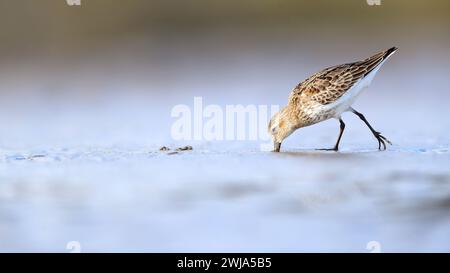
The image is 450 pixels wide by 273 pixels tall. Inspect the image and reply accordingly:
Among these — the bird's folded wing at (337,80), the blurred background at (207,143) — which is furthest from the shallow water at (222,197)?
the bird's folded wing at (337,80)

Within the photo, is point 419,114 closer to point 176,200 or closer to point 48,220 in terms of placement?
point 176,200

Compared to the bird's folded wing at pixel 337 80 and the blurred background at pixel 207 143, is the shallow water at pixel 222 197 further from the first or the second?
the bird's folded wing at pixel 337 80

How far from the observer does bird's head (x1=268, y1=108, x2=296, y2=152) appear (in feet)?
12.6

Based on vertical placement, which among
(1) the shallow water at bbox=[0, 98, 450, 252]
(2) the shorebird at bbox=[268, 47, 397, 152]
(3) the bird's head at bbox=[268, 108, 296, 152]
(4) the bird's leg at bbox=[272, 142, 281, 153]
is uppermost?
(2) the shorebird at bbox=[268, 47, 397, 152]

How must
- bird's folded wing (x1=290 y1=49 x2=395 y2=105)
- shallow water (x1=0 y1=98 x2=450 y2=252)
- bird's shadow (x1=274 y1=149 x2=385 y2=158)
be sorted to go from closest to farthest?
shallow water (x1=0 y1=98 x2=450 y2=252) → bird's shadow (x1=274 y1=149 x2=385 y2=158) → bird's folded wing (x1=290 y1=49 x2=395 y2=105)

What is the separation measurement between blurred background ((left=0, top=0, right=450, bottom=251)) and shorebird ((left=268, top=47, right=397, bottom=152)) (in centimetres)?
18

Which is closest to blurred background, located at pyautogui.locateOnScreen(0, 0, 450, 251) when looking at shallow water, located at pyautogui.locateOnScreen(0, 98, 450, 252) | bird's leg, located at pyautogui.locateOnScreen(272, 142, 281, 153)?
shallow water, located at pyautogui.locateOnScreen(0, 98, 450, 252)

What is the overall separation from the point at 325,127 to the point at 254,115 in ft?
2.04

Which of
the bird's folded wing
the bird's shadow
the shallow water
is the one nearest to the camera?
the shallow water

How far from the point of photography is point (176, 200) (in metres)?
3.03

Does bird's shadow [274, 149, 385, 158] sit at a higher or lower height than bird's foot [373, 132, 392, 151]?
lower

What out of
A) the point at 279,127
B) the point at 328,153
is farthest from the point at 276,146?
the point at 328,153

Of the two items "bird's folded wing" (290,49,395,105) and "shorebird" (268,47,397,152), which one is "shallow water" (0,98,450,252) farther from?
"bird's folded wing" (290,49,395,105)

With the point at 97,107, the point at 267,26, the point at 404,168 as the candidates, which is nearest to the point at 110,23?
the point at 97,107
